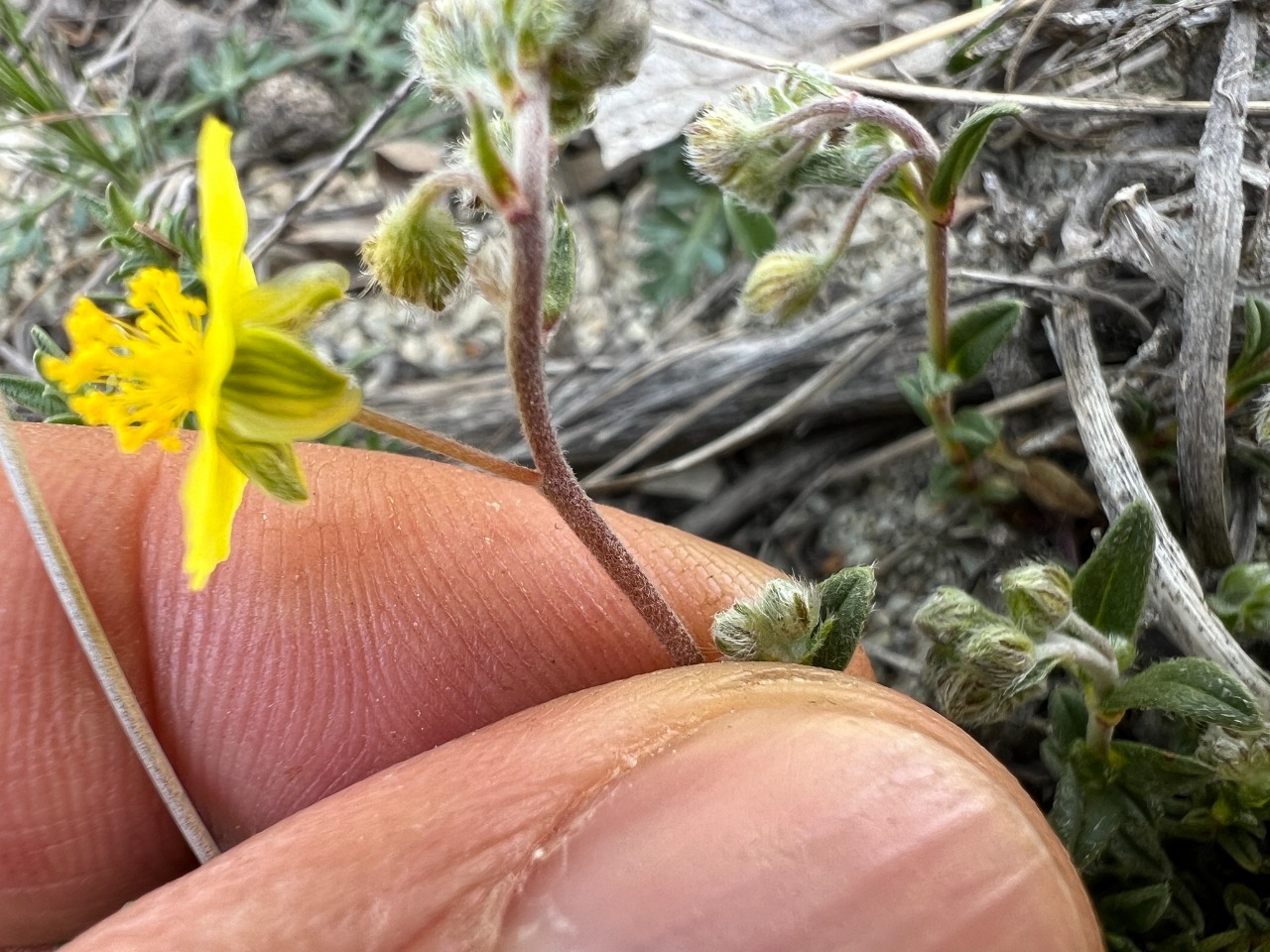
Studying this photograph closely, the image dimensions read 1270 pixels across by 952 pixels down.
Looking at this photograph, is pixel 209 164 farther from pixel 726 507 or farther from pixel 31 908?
pixel 726 507

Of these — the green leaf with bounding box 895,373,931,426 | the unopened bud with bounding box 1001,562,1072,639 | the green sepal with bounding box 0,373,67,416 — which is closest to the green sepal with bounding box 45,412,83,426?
the green sepal with bounding box 0,373,67,416

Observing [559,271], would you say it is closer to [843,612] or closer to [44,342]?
[843,612]

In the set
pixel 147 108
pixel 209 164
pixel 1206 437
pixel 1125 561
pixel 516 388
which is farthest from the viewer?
pixel 147 108

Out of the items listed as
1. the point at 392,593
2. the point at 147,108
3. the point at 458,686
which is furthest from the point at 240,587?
the point at 147,108

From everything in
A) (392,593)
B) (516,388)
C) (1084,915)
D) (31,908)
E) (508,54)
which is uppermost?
(508,54)

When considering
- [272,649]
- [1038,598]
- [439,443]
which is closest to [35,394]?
[272,649]

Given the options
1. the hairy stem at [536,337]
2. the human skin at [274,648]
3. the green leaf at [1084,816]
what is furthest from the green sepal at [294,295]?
the green leaf at [1084,816]

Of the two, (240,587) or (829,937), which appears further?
(240,587)

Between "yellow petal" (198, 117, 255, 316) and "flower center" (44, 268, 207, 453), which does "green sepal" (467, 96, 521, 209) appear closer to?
"yellow petal" (198, 117, 255, 316)
